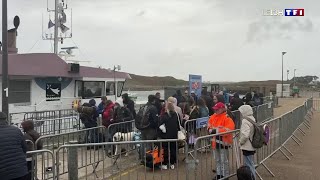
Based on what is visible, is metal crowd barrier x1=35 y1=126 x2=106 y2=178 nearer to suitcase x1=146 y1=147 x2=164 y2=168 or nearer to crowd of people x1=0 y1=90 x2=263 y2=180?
crowd of people x1=0 y1=90 x2=263 y2=180

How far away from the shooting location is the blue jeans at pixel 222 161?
26.4ft

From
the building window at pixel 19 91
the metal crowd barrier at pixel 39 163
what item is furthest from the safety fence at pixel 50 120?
the metal crowd barrier at pixel 39 163

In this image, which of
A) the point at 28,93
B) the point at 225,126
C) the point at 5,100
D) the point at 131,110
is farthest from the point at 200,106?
the point at 28,93

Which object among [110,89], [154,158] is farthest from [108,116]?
[110,89]

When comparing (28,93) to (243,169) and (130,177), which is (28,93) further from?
(243,169)

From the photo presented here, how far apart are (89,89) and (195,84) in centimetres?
471

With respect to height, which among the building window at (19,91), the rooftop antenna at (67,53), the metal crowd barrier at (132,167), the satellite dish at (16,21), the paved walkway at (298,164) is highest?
the satellite dish at (16,21)

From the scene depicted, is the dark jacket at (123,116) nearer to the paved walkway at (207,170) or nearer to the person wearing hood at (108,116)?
the person wearing hood at (108,116)

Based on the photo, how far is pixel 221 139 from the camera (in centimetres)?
818

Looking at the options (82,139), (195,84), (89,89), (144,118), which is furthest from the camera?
(195,84)

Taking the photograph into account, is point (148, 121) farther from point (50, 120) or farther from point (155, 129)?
point (50, 120)

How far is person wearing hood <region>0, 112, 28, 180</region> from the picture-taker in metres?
5.72

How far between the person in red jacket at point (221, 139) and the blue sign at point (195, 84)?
33.7ft

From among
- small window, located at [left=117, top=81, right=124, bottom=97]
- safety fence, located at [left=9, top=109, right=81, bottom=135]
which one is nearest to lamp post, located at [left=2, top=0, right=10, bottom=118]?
safety fence, located at [left=9, top=109, right=81, bottom=135]
